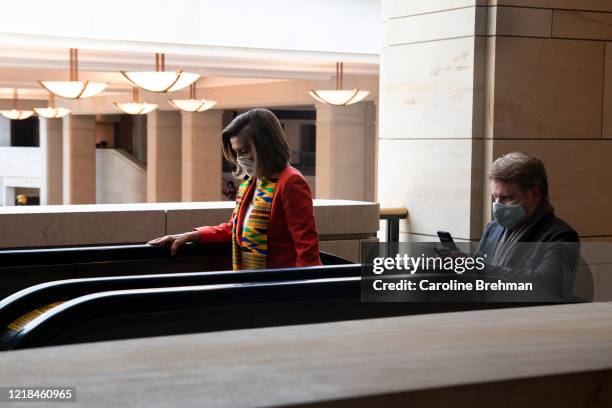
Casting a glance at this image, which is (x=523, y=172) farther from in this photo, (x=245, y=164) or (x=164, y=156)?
(x=164, y=156)

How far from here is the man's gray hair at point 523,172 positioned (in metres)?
3.52

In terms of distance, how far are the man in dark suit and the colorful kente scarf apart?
0.91 m

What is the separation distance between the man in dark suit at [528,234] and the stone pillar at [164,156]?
25.2 meters

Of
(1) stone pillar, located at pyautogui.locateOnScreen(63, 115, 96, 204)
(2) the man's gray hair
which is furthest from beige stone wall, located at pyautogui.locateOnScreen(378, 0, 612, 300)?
(1) stone pillar, located at pyautogui.locateOnScreen(63, 115, 96, 204)

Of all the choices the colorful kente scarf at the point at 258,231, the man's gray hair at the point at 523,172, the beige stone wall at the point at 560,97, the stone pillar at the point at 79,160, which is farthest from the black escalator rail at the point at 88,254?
the stone pillar at the point at 79,160

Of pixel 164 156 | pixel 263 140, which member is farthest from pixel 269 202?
pixel 164 156

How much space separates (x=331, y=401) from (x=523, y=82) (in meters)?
5.15

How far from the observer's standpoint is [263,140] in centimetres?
388

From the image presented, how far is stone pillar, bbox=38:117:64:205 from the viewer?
35.1 metres

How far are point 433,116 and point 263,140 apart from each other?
2654 mm

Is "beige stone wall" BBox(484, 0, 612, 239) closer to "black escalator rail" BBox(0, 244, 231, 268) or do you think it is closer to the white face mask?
the white face mask

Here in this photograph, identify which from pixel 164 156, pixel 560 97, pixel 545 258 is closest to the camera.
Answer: pixel 545 258

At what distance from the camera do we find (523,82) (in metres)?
5.99

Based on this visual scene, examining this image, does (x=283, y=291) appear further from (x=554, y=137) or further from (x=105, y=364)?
(x=554, y=137)
